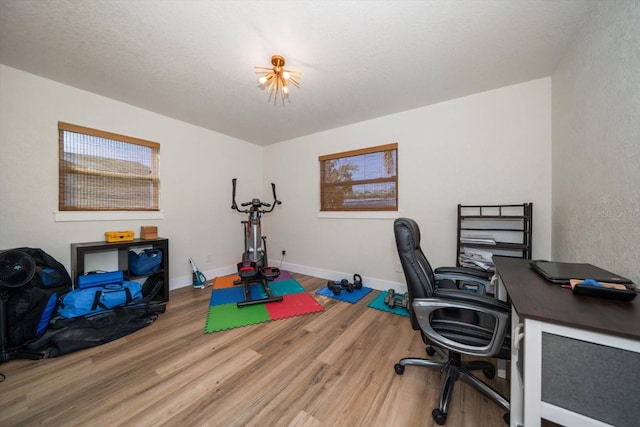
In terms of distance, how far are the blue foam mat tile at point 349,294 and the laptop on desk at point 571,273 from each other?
A: 1865 millimetres

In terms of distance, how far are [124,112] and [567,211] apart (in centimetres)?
472

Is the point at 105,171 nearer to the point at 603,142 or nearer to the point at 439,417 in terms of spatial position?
the point at 439,417

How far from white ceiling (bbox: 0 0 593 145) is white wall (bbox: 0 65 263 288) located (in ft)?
0.83

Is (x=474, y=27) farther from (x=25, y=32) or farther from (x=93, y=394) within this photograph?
(x=93, y=394)

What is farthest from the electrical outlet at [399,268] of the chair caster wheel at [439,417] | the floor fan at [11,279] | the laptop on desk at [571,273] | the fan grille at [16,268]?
the fan grille at [16,268]

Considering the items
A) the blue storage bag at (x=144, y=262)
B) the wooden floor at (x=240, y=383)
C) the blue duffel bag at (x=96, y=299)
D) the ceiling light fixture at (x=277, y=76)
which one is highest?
the ceiling light fixture at (x=277, y=76)

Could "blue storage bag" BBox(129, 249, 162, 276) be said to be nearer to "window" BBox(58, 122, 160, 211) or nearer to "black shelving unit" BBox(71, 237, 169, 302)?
"black shelving unit" BBox(71, 237, 169, 302)

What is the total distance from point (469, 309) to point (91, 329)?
2947mm

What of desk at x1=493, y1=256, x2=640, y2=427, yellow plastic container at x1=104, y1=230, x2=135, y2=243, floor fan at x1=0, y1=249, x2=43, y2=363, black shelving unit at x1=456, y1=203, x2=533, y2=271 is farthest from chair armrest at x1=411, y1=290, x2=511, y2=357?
yellow plastic container at x1=104, y1=230, x2=135, y2=243

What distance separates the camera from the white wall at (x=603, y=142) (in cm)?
109

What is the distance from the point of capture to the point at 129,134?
274 cm

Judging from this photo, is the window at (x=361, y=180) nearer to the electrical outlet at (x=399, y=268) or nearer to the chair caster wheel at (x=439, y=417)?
the electrical outlet at (x=399, y=268)

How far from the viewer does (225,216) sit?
380cm

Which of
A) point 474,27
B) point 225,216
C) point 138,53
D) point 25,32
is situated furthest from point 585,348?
point 225,216
